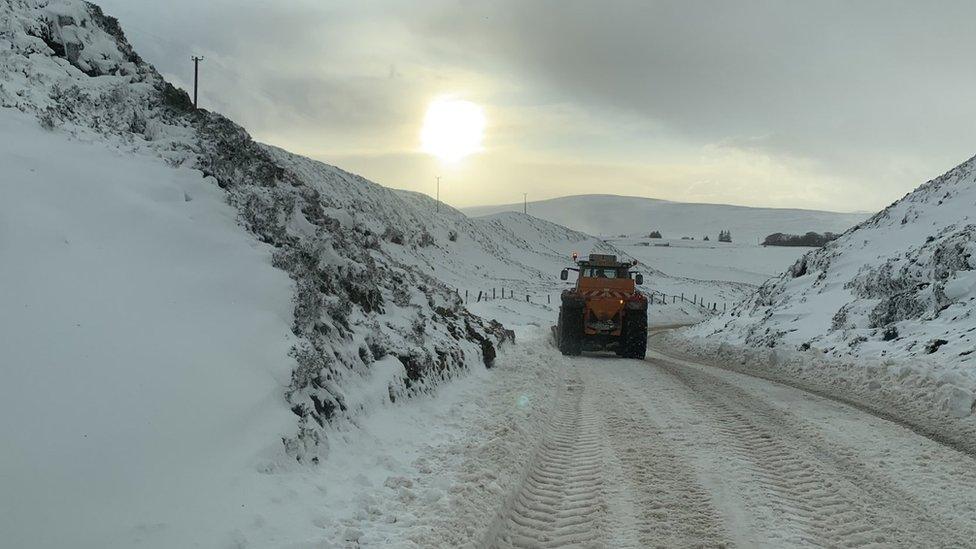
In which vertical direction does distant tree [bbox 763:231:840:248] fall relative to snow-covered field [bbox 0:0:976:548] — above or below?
above

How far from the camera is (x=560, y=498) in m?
5.14

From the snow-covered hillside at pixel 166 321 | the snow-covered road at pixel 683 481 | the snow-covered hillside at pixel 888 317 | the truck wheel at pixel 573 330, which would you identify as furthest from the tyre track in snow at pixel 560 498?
the truck wheel at pixel 573 330

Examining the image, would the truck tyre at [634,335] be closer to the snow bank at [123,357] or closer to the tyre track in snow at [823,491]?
the tyre track in snow at [823,491]

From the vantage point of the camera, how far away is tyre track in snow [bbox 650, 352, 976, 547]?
4.28 meters

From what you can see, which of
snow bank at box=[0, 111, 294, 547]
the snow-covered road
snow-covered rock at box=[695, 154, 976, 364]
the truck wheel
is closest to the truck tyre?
the truck wheel

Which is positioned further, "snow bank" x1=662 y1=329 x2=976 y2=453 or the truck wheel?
the truck wheel

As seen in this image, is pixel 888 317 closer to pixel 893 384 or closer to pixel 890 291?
pixel 890 291

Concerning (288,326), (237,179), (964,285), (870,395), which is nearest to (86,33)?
(237,179)

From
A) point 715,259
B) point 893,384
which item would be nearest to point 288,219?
point 893,384

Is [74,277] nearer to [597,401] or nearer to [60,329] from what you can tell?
[60,329]

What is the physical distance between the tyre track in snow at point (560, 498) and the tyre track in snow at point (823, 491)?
55.0 inches

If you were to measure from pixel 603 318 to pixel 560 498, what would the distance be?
41.7 feet

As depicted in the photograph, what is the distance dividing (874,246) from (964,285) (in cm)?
788

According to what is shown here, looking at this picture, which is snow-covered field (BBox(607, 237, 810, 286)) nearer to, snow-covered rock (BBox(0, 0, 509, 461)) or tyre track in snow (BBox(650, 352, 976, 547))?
snow-covered rock (BBox(0, 0, 509, 461))
